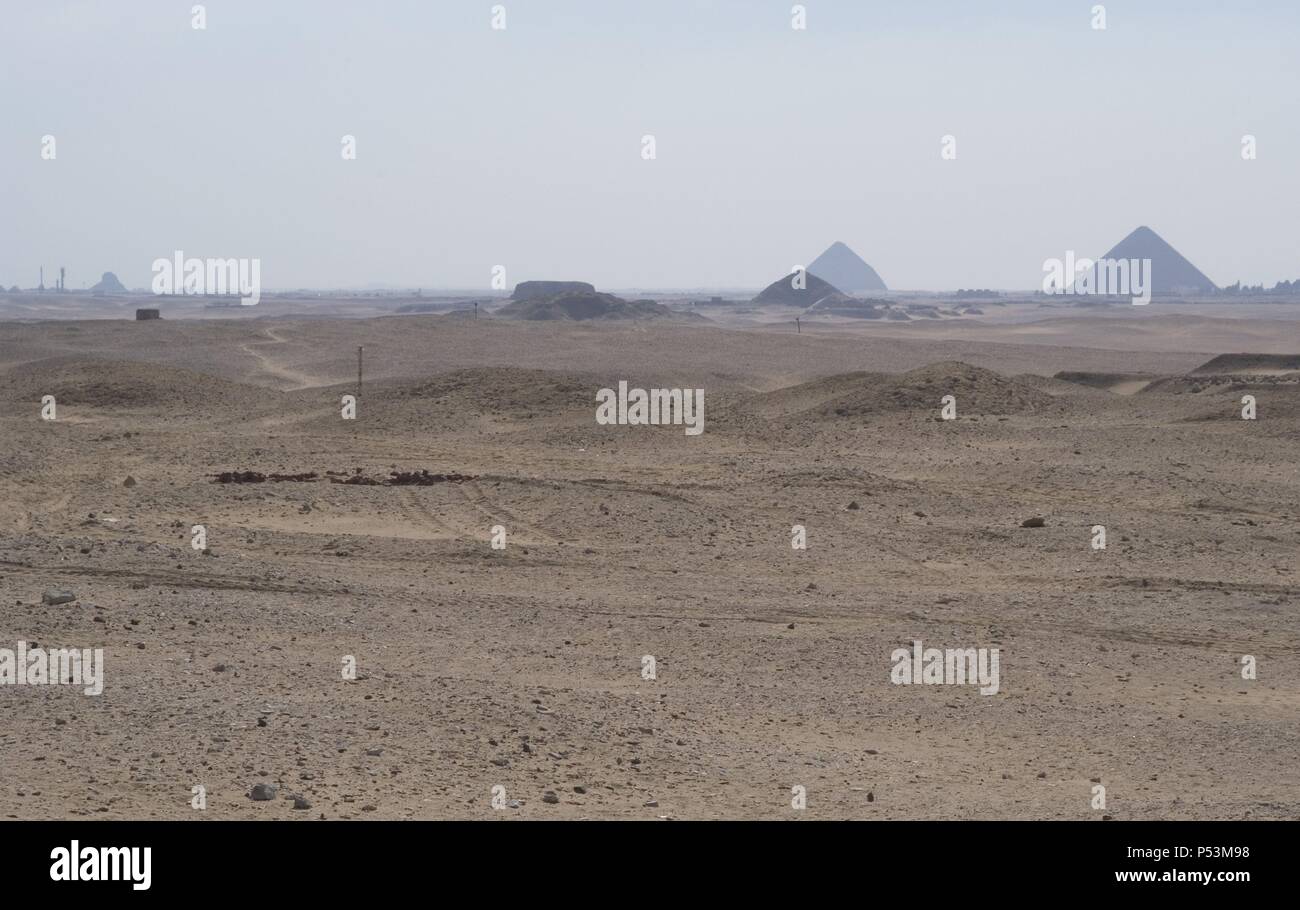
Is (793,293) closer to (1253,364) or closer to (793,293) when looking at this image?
(793,293)

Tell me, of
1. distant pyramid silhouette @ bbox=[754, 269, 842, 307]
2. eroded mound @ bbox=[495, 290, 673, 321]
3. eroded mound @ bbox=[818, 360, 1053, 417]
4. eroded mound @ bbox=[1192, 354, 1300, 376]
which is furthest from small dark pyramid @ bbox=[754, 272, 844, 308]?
eroded mound @ bbox=[818, 360, 1053, 417]

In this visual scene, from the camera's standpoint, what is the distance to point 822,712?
9.23m

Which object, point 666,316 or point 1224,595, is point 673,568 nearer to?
point 1224,595

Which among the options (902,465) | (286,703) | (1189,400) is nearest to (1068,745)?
(286,703)

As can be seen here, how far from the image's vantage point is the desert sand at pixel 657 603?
7.41m

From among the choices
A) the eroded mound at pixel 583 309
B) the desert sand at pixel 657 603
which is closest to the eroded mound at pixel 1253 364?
the desert sand at pixel 657 603

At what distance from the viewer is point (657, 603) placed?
40.1 feet

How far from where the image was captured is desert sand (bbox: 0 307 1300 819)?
7406mm
